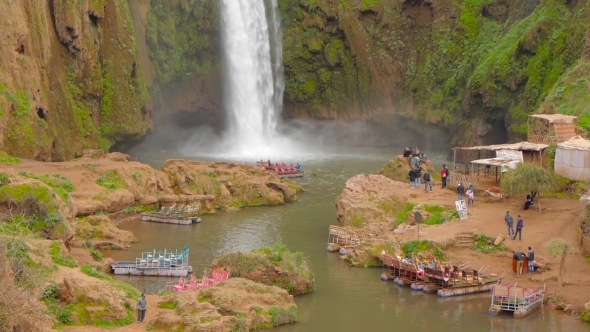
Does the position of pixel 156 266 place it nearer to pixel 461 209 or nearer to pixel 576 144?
pixel 461 209

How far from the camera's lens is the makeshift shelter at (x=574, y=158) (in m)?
47.5

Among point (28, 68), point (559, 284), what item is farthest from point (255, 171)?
point (559, 284)

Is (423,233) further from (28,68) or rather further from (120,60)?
(120,60)

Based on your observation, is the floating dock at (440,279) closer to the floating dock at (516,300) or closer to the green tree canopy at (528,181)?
the floating dock at (516,300)

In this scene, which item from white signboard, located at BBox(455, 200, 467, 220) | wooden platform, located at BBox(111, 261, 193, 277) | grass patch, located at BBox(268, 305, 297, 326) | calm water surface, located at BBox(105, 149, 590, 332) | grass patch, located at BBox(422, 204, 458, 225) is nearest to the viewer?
grass patch, located at BBox(268, 305, 297, 326)

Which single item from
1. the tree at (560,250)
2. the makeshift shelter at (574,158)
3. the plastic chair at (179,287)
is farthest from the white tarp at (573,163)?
the plastic chair at (179,287)

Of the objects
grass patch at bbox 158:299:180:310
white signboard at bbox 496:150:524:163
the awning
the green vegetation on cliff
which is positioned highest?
white signboard at bbox 496:150:524:163

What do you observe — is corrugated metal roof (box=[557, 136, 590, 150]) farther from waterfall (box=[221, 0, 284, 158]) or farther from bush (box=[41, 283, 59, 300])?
waterfall (box=[221, 0, 284, 158])

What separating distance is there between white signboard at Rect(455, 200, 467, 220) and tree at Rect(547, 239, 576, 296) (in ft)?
21.6

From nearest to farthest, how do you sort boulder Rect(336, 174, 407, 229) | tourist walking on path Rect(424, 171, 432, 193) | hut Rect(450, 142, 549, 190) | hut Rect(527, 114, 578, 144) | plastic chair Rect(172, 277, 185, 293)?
1. plastic chair Rect(172, 277, 185, 293)
2. boulder Rect(336, 174, 407, 229)
3. hut Rect(450, 142, 549, 190)
4. tourist walking on path Rect(424, 171, 432, 193)
5. hut Rect(527, 114, 578, 144)

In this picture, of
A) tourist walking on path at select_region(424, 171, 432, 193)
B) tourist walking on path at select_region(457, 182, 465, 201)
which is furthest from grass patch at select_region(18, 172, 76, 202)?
tourist walking on path at select_region(457, 182, 465, 201)

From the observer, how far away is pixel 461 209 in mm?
45812

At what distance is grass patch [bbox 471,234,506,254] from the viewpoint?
1652 inches

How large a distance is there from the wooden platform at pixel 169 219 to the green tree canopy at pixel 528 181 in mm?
17883
